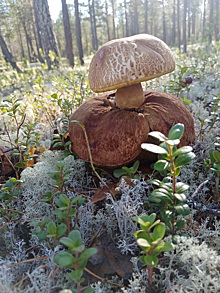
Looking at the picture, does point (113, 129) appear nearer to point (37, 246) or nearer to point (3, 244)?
point (37, 246)

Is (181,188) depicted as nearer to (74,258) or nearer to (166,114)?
(74,258)

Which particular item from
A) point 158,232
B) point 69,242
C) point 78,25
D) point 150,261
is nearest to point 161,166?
point 158,232

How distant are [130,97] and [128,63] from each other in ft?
1.02

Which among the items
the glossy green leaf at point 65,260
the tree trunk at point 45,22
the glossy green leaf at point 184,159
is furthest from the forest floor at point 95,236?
the tree trunk at point 45,22

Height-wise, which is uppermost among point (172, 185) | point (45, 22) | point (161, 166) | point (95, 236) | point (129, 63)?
point (45, 22)

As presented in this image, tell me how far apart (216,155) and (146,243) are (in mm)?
746

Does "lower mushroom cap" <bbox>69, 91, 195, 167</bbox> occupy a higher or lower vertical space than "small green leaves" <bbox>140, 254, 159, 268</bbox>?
higher

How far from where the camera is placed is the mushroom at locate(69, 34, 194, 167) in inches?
55.5

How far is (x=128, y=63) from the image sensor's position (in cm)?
139

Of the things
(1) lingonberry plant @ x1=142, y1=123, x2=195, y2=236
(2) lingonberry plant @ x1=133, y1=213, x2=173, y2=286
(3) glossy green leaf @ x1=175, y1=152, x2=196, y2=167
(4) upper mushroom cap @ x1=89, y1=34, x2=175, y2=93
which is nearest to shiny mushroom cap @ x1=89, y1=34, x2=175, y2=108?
(4) upper mushroom cap @ x1=89, y1=34, x2=175, y2=93

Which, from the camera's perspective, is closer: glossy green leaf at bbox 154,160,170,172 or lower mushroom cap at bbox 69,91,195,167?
glossy green leaf at bbox 154,160,170,172

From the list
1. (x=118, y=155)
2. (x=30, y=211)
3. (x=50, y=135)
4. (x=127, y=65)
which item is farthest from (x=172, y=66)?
(x=50, y=135)

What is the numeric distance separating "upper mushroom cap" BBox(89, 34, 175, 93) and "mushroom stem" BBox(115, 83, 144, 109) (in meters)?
0.20

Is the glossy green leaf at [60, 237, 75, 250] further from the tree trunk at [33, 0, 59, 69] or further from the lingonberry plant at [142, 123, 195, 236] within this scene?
the tree trunk at [33, 0, 59, 69]
